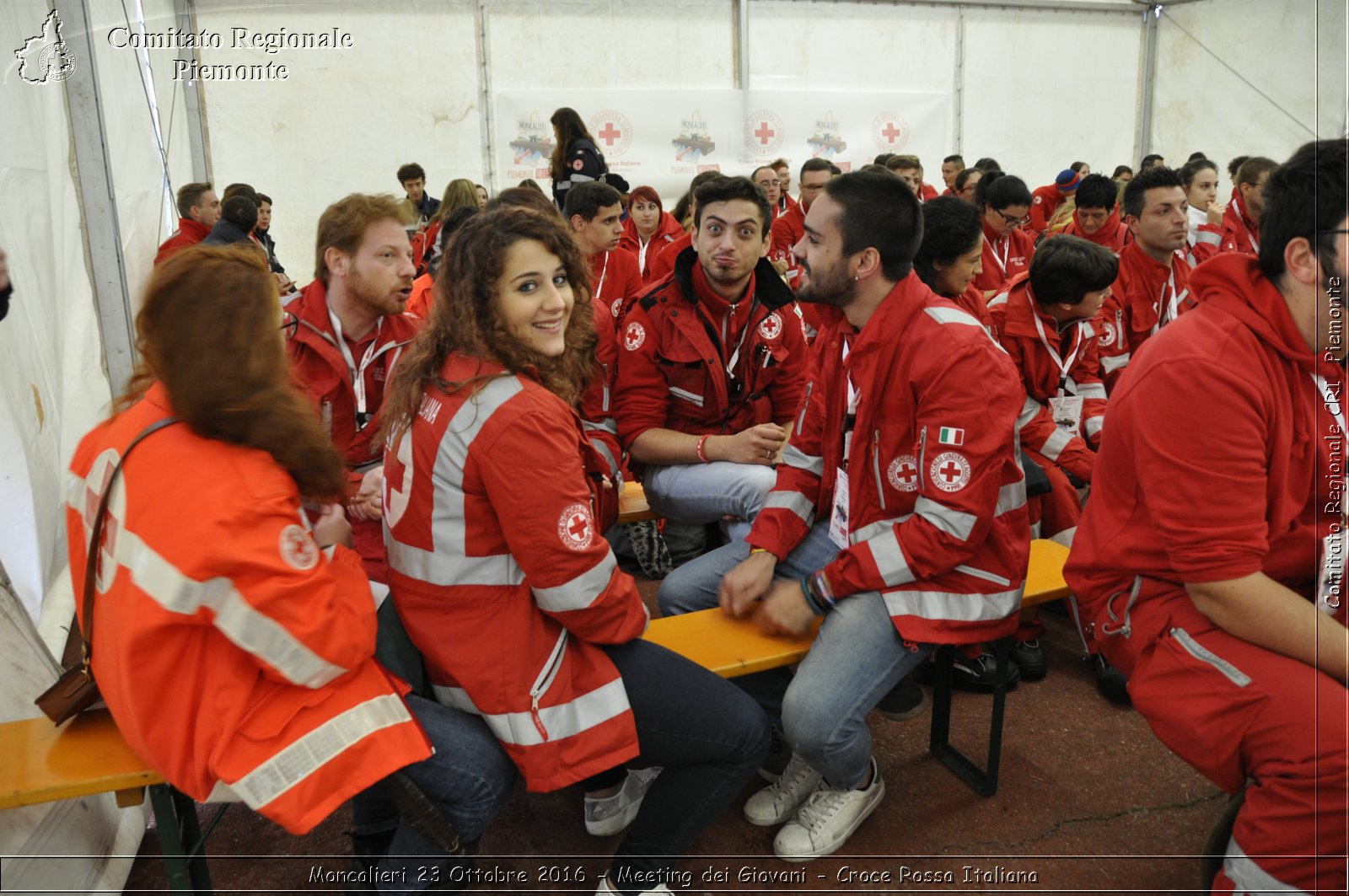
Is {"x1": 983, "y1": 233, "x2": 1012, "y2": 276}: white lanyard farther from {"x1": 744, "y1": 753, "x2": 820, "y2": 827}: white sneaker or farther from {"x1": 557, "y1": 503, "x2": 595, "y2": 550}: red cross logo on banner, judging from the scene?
{"x1": 557, "y1": 503, "x2": 595, "y2": 550}: red cross logo on banner

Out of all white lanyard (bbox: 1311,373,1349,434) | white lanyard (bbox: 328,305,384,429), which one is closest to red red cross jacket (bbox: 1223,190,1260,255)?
white lanyard (bbox: 1311,373,1349,434)

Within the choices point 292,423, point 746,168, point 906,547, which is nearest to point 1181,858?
point 906,547

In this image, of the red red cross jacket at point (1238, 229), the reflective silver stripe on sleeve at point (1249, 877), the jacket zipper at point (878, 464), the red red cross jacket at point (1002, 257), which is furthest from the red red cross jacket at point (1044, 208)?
the reflective silver stripe on sleeve at point (1249, 877)

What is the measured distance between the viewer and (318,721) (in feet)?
5.05

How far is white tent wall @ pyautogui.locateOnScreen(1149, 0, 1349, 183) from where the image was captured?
1118 cm

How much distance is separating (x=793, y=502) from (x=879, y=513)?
0.98 ft

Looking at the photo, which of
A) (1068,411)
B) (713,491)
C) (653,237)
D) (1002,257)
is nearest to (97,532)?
(713,491)

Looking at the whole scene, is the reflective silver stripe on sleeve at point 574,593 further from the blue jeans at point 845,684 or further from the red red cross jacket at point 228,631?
the blue jeans at point 845,684

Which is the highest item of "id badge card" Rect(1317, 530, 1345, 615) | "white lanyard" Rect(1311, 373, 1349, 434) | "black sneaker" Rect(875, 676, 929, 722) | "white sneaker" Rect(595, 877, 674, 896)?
"white lanyard" Rect(1311, 373, 1349, 434)

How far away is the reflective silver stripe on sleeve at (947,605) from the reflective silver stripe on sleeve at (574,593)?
0.78 m

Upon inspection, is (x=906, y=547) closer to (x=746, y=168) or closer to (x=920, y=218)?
(x=920, y=218)

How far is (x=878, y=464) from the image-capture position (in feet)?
7.41

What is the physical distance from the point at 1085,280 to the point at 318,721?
287 centimetres

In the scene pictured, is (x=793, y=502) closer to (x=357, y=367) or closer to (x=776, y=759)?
(x=776, y=759)
